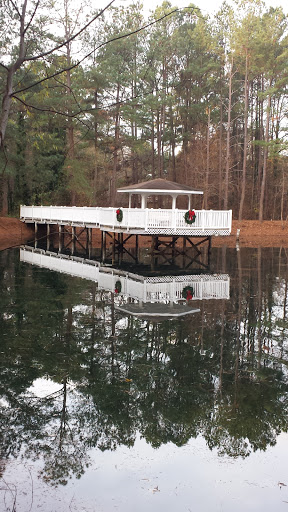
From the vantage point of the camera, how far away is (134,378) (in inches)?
272

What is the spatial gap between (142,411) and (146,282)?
30.0 feet

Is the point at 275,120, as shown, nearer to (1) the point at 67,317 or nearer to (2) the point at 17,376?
(1) the point at 67,317

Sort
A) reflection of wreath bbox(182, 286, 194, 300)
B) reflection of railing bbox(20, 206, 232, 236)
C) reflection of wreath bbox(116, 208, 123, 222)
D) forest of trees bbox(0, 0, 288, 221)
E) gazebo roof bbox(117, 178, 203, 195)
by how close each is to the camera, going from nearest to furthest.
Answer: reflection of wreath bbox(182, 286, 194, 300) < reflection of railing bbox(20, 206, 232, 236) < reflection of wreath bbox(116, 208, 123, 222) < gazebo roof bbox(117, 178, 203, 195) < forest of trees bbox(0, 0, 288, 221)

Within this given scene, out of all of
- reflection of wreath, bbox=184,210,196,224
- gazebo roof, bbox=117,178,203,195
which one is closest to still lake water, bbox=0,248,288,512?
reflection of wreath, bbox=184,210,196,224

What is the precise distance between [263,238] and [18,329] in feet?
86.4

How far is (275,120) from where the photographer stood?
43.1 meters

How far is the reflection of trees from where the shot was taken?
5.27 metres

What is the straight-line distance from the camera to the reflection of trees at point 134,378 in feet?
17.3

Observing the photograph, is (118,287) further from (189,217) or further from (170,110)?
(170,110)

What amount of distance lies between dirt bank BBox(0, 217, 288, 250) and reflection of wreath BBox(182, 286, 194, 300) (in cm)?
1478

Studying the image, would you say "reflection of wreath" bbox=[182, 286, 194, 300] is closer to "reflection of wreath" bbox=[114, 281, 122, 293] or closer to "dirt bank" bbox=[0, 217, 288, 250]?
"reflection of wreath" bbox=[114, 281, 122, 293]

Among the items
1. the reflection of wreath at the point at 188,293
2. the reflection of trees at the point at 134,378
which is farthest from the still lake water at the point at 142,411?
the reflection of wreath at the point at 188,293

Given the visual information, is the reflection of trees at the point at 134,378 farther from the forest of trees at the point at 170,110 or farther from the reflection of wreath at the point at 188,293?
the forest of trees at the point at 170,110

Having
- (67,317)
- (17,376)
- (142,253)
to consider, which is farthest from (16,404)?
(142,253)
